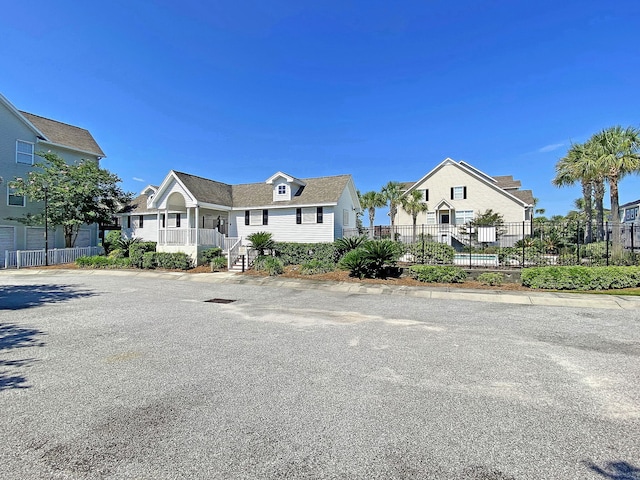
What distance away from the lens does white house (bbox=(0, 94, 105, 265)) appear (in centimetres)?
2291

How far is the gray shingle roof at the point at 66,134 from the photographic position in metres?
26.1

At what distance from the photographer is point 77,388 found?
425 cm

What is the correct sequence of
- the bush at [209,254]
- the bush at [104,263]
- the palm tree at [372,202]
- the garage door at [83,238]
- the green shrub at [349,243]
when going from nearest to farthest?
the green shrub at [349,243] < the bush at [209,254] < the bush at [104,263] < the garage door at [83,238] < the palm tree at [372,202]

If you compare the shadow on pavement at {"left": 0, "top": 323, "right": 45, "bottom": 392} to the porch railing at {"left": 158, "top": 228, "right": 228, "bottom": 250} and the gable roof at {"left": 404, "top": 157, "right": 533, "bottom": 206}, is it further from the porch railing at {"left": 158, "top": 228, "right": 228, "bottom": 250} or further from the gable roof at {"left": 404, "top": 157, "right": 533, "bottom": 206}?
the gable roof at {"left": 404, "top": 157, "right": 533, "bottom": 206}

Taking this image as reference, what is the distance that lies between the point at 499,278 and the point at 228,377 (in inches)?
502

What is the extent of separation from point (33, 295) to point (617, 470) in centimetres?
1578

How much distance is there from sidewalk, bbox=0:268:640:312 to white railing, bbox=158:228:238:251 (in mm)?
2897

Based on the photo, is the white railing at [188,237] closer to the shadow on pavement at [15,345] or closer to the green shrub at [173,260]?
the green shrub at [173,260]

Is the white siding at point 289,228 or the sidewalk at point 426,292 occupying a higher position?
the white siding at point 289,228

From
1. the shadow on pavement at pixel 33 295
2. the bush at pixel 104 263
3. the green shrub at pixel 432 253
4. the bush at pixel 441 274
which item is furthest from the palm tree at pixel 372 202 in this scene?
the shadow on pavement at pixel 33 295

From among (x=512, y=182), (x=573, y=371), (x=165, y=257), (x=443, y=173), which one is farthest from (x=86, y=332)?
(x=512, y=182)

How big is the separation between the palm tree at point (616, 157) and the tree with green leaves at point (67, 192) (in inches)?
1346

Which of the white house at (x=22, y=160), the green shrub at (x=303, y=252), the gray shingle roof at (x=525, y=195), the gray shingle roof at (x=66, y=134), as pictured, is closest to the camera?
the green shrub at (x=303, y=252)

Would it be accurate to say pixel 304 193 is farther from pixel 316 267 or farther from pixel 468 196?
pixel 468 196
